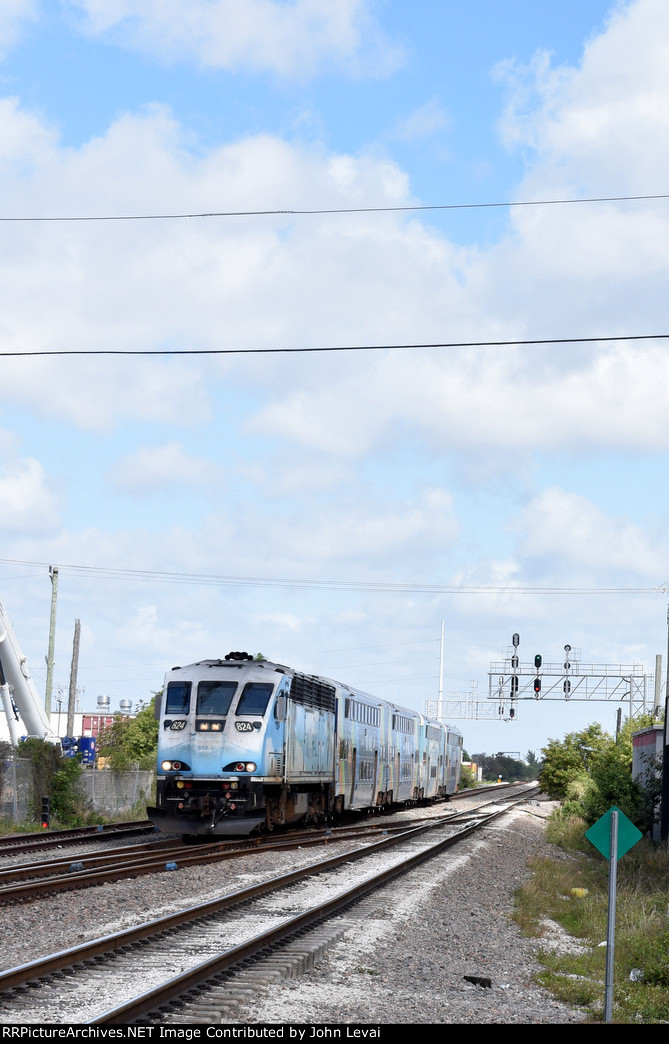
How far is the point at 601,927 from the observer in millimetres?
15891

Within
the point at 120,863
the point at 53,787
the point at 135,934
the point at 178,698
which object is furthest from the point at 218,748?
the point at 135,934

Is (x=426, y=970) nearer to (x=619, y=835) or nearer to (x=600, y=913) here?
(x=619, y=835)

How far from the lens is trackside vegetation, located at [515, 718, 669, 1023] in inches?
446

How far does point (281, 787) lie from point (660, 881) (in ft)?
27.2

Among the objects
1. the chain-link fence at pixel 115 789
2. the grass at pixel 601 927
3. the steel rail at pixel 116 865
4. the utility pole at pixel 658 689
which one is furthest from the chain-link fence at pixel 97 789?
the utility pole at pixel 658 689

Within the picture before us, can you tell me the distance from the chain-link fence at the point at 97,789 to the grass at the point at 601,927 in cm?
1474

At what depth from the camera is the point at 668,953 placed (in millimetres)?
12984

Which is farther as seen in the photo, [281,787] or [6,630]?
[6,630]

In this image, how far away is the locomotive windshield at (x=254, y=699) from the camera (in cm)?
2400

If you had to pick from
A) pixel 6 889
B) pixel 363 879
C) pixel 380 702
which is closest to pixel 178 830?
pixel 363 879

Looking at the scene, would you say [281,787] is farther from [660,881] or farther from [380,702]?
[380,702]

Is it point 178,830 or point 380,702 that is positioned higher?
point 380,702

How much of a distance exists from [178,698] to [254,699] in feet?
5.75

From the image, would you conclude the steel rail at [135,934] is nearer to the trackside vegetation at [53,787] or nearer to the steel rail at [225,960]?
the steel rail at [225,960]
